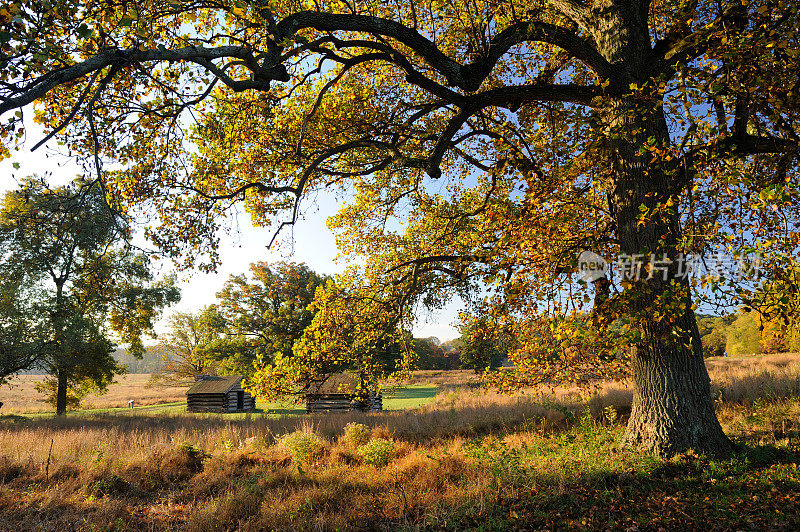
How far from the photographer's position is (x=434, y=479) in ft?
23.5

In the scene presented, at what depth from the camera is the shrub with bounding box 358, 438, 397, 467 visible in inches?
349

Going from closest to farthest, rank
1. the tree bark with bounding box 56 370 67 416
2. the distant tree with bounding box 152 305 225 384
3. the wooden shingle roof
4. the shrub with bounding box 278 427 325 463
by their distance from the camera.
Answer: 1. the shrub with bounding box 278 427 325 463
2. the tree bark with bounding box 56 370 67 416
3. the wooden shingle roof
4. the distant tree with bounding box 152 305 225 384

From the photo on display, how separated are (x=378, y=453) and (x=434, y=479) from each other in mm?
2142

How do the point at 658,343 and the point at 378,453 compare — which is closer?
Answer: the point at 658,343

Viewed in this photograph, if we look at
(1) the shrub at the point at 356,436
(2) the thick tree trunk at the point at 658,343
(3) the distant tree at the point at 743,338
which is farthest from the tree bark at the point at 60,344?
(3) the distant tree at the point at 743,338

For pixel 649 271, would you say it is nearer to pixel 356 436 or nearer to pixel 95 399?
pixel 356 436

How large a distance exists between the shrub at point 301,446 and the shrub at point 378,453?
1.58 meters

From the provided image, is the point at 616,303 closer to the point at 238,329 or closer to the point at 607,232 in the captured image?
the point at 607,232

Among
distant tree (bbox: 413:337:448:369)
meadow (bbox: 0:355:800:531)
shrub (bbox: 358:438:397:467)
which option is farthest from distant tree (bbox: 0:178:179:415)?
distant tree (bbox: 413:337:448:369)

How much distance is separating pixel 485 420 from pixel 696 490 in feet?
22.1

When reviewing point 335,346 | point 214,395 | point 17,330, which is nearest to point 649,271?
point 335,346

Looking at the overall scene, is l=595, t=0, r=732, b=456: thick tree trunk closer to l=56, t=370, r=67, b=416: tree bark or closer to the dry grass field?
the dry grass field

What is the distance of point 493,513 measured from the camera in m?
5.65

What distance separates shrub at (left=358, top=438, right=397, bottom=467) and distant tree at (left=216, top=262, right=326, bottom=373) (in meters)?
29.0
